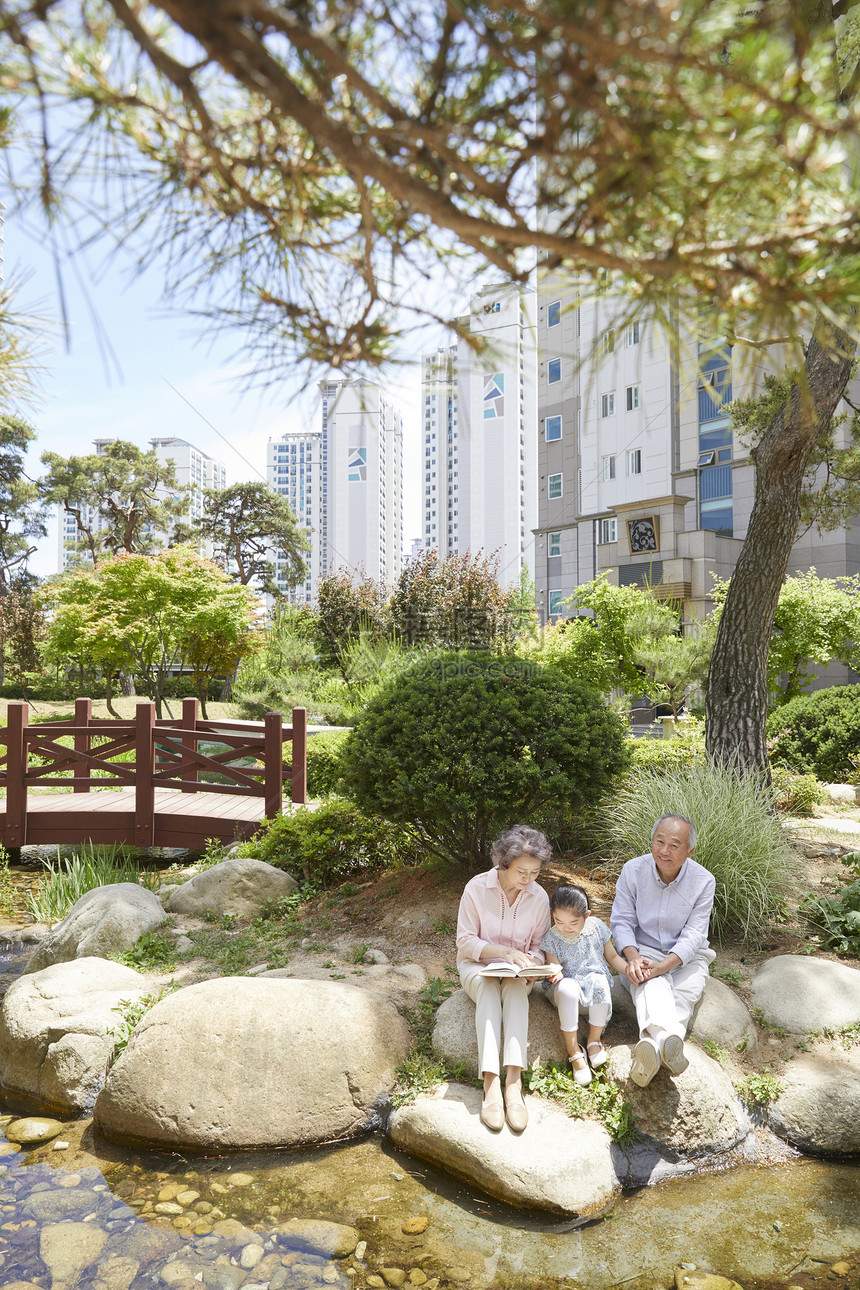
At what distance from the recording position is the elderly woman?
11.6ft

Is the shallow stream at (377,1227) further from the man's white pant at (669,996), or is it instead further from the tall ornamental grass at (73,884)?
the tall ornamental grass at (73,884)

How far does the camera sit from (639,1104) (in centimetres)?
344

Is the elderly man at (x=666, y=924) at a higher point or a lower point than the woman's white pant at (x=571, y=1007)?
higher

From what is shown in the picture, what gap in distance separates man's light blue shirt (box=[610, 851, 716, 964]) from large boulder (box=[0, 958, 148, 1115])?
2.64 metres

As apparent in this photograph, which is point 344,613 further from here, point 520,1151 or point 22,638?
point 520,1151

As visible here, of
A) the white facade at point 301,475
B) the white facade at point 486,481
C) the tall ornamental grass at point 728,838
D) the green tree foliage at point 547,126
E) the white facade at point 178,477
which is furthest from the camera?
the white facade at point 301,475

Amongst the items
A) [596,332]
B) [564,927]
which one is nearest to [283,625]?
[564,927]

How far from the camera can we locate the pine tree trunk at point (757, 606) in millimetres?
A: 6523

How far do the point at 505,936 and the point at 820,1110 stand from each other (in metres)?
1.55

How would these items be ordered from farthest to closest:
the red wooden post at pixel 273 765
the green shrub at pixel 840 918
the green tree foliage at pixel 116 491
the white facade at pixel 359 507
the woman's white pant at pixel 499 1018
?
the white facade at pixel 359 507
the green tree foliage at pixel 116 491
the red wooden post at pixel 273 765
the green shrub at pixel 840 918
the woman's white pant at pixel 499 1018

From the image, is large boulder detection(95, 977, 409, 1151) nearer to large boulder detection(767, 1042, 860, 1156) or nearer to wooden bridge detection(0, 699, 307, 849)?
large boulder detection(767, 1042, 860, 1156)

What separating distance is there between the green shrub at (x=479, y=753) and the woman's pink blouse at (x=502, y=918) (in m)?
1.09

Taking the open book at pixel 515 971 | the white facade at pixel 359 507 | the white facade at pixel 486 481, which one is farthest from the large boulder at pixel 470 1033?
the white facade at pixel 359 507

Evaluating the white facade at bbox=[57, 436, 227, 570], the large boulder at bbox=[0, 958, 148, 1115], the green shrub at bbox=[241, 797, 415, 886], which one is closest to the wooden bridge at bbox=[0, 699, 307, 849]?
the green shrub at bbox=[241, 797, 415, 886]
